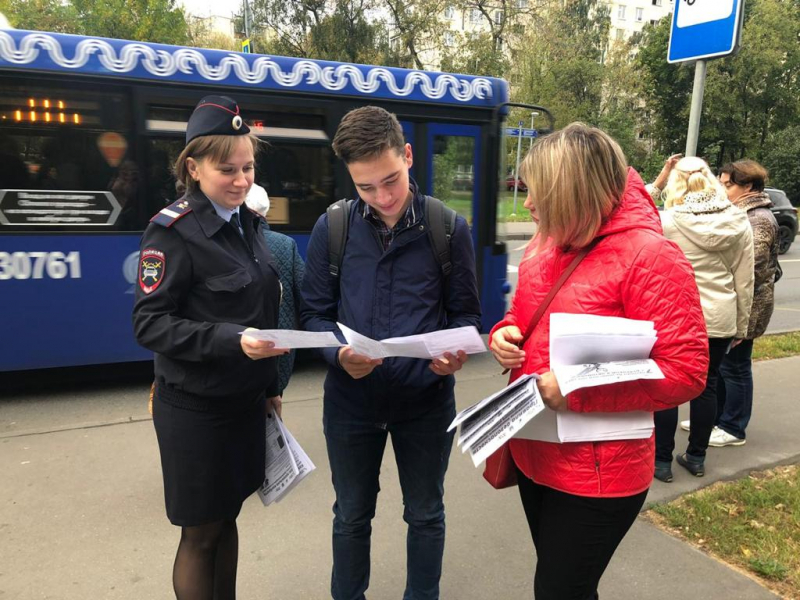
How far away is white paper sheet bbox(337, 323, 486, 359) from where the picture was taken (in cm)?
159

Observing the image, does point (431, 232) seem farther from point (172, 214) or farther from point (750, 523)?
point (750, 523)

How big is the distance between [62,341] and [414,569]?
12.9 feet

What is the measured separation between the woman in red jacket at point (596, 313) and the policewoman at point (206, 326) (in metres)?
0.78

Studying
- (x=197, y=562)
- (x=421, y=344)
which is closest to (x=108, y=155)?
(x=197, y=562)

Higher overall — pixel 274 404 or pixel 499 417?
pixel 499 417

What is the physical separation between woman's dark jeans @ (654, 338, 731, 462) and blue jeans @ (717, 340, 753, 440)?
588mm

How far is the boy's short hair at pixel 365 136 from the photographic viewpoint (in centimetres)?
172

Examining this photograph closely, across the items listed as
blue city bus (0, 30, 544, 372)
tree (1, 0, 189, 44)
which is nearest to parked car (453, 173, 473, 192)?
blue city bus (0, 30, 544, 372)

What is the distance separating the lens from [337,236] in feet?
6.35

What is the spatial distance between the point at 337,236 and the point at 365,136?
0.37 meters

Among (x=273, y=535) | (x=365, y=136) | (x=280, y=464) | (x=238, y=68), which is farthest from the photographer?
(x=238, y=68)

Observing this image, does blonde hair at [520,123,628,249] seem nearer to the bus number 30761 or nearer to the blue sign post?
the blue sign post

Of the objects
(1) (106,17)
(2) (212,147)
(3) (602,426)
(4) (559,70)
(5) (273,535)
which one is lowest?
(5) (273,535)

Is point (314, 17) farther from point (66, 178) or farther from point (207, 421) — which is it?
→ point (207, 421)
